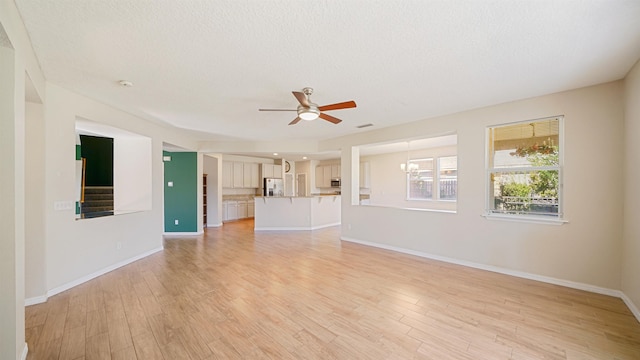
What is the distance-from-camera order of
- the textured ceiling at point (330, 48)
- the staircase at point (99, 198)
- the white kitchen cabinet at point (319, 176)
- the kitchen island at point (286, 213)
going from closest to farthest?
1. the textured ceiling at point (330, 48)
2. the staircase at point (99, 198)
3. the kitchen island at point (286, 213)
4. the white kitchen cabinet at point (319, 176)

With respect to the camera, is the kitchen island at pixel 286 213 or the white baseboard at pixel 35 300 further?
the kitchen island at pixel 286 213

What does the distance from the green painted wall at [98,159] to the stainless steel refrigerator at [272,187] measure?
188 inches

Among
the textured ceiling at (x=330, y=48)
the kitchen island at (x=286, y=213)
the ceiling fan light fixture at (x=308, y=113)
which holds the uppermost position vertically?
the textured ceiling at (x=330, y=48)

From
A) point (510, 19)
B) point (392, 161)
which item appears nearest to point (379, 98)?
point (510, 19)

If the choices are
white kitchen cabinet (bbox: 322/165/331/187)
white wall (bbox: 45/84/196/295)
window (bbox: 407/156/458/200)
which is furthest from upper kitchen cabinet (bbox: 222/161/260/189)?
window (bbox: 407/156/458/200)

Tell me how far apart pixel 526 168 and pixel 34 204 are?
6.32 metres

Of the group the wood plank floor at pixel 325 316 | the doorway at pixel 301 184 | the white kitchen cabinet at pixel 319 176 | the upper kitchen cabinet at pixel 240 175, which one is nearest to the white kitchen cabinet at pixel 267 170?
the upper kitchen cabinet at pixel 240 175

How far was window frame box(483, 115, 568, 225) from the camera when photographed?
3217 millimetres

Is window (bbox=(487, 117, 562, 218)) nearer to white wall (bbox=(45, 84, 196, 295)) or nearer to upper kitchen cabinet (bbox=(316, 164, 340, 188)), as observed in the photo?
white wall (bbox=(45, 84, 196, 295))

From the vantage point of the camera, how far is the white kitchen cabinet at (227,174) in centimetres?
850

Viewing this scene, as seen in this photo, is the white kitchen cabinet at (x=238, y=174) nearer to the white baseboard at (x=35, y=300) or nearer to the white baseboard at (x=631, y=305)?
the white baseboard at (x=35, y=300)

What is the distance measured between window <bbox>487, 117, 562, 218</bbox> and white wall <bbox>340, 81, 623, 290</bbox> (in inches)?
5.6

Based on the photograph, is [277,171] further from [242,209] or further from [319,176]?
[242,209]

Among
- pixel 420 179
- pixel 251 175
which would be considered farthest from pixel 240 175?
pixel 420 179
